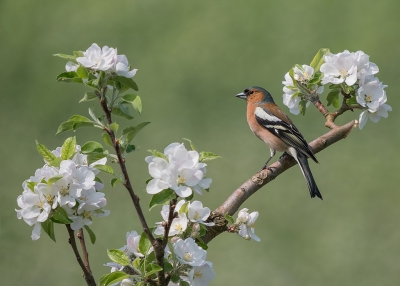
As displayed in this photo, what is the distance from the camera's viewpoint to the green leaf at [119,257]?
832mm

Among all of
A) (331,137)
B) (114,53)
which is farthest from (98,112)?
(114,53)

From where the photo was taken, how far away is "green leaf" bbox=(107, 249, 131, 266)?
2.73 ft

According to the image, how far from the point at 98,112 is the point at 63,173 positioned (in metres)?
4.30

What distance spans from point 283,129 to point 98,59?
1.79 m

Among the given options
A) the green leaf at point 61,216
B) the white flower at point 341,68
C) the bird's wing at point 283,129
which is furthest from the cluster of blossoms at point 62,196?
the bird's wing at point 283,129

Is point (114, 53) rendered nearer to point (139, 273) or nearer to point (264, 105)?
point (139, 273)

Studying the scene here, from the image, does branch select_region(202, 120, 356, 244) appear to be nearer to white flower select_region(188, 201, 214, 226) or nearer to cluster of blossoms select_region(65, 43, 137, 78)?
white flower select_region(188, 201, 214, 226)

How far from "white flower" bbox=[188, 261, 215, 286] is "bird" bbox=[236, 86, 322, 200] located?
1345mm

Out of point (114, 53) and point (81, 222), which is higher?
point (114, 53)

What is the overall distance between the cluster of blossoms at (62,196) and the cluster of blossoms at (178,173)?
98 mm

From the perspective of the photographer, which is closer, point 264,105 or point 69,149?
point 69,149

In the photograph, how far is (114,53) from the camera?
853 millimetres

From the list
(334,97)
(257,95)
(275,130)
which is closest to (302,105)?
(334,97)

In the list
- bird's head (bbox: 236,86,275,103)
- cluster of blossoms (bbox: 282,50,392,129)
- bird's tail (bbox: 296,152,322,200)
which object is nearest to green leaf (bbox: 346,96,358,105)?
cluster of blossoms (bbox: 282,50,392,129)
